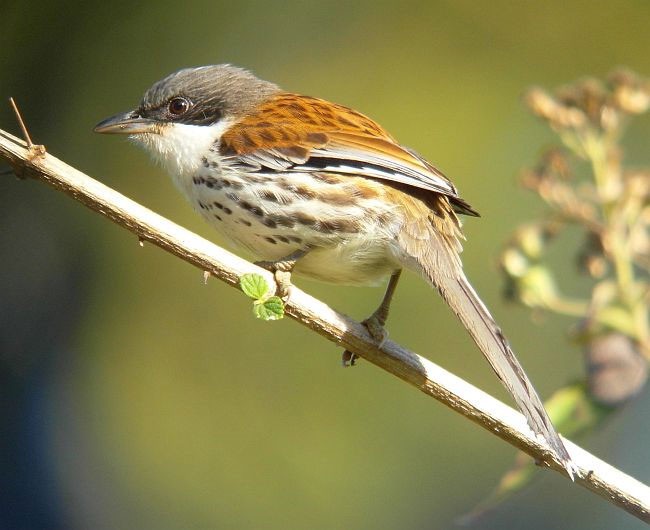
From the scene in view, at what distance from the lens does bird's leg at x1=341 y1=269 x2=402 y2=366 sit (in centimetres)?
352

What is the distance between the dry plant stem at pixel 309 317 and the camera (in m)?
3.00

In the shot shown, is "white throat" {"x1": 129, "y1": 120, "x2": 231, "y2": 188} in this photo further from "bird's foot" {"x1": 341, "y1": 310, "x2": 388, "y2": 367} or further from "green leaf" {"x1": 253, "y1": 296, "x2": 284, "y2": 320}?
"green leaf" {"x1": 253, "y1": 296, "x2": 284, "y2": 320}

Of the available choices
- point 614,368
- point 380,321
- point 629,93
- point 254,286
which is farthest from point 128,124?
point 614,368

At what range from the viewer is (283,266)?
3779mm

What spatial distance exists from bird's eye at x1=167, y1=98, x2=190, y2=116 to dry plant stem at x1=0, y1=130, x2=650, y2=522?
1.37 metres

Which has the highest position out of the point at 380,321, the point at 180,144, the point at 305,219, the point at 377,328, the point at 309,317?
the point at 180,144

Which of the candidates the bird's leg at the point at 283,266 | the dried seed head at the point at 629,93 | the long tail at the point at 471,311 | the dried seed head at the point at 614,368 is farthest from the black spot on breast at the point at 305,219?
the dried seed head at the point at 629,93

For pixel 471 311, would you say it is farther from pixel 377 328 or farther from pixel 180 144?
pixel 180 144

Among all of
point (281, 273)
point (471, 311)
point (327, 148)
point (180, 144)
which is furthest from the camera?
point (180, 144)

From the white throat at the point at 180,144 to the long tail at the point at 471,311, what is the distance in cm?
90

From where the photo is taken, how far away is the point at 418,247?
380 cm

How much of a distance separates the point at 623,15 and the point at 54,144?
4.18 meters

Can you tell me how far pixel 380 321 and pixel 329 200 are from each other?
498mm

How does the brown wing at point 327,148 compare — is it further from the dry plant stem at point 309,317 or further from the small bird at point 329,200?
the dry plant stem at point 309,317
